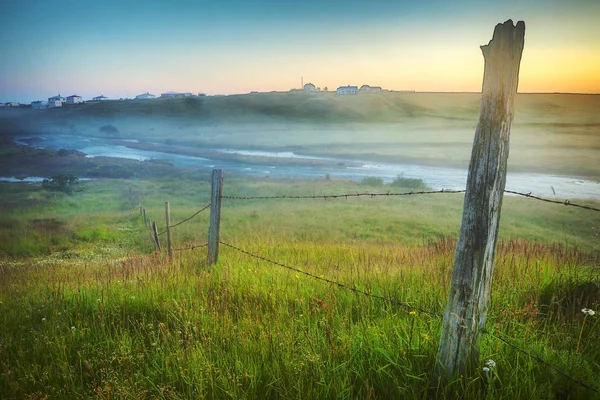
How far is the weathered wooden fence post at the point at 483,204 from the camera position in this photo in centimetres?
280

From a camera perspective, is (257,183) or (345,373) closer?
(345,373)

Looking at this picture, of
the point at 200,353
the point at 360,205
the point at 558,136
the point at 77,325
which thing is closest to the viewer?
the point at 200,353

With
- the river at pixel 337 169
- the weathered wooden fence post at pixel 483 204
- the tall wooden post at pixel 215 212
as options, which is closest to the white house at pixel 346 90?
the river at pixel 337 169

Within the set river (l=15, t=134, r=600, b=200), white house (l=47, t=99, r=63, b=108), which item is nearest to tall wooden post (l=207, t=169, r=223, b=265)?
river (l=15, t=134, r=600, b=200)

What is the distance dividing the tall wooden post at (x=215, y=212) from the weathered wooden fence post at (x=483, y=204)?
4789 mm

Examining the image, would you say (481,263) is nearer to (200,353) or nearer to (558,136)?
(200,353)

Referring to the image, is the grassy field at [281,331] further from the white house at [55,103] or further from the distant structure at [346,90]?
the distant structure at [346,90]

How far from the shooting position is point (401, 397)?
3.08 m

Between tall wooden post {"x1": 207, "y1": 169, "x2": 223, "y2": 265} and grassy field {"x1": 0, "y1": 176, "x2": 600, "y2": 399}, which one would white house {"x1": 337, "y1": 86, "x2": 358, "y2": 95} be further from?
tall wooden post {"x1": 207, "y1": 169, "x2": 223, "y2": 265}

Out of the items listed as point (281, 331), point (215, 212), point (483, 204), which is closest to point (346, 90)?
point (215, 212)

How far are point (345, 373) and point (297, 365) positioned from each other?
40 cm

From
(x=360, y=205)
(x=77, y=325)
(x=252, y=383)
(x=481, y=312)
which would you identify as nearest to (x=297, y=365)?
(x=252, y=383)

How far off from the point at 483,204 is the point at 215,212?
5.26m

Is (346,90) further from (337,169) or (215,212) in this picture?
(215,212)
